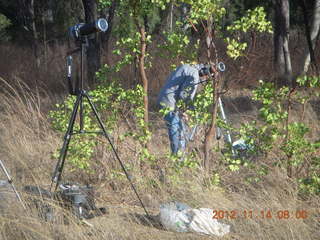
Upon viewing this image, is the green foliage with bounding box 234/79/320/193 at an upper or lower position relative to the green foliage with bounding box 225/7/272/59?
lower

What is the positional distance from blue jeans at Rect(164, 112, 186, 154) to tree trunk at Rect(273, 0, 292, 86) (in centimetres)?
551

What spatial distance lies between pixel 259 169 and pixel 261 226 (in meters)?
0.76

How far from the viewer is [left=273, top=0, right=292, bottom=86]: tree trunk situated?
34.8 ft

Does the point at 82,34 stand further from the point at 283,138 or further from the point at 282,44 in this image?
the point at 282,44

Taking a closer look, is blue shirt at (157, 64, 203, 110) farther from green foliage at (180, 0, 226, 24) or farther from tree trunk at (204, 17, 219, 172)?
green foliage at (180, 0, 226, 24)

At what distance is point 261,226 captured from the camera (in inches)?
145

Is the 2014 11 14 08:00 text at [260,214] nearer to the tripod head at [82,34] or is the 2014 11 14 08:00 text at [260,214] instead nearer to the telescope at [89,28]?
the tripod head at [82,34]

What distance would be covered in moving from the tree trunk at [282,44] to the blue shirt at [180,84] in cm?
513

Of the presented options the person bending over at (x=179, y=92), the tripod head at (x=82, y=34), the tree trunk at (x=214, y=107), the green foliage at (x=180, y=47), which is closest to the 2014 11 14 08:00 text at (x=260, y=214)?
the tree trunk at (x=214, y=107)

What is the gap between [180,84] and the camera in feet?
18.5

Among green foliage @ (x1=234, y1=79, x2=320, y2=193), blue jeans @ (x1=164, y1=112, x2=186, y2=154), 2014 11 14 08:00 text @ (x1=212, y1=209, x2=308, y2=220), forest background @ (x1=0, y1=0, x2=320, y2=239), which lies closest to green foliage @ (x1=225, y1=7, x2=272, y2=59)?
forest background @ (x1=0, y1=0, x2=320, y2=239)

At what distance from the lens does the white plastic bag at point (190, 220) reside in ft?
12.2

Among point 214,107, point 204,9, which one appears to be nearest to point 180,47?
point 204,9

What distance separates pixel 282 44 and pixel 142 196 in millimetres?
7368
